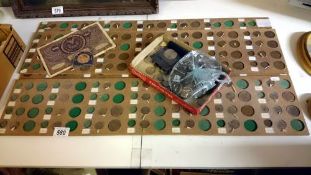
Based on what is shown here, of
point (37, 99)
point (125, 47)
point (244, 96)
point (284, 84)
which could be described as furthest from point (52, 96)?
point (284, 84)

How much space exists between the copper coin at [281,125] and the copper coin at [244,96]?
0.09 metres

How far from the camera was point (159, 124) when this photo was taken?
2.56 ft

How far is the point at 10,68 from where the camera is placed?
0.90m

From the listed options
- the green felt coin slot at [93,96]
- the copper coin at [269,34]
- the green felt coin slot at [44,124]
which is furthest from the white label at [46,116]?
the copper coin at [269,34]

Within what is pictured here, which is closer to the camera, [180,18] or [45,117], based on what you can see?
[45,117]

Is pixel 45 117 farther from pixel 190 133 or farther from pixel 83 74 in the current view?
pixel 190 133

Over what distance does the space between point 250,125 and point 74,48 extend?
56 centimetres

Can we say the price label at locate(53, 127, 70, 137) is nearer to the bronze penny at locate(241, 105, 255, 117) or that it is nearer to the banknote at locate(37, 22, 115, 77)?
the banknote at locate(37, 22, 115, 77)

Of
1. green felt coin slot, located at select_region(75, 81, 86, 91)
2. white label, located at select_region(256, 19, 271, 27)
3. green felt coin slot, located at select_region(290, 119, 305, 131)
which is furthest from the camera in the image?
white label, located at select_region(256, 19, 271, 27)

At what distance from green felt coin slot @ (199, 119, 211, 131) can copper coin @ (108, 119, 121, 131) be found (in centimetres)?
20

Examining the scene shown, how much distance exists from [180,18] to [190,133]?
0.44m

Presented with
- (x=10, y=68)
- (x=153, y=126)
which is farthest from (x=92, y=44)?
(x=153, y=126)

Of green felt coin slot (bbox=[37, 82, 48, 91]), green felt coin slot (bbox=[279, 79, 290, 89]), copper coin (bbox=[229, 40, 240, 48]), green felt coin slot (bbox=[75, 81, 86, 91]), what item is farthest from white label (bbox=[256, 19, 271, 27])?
green felt coin slot (bbox=[37, 82, 48, 91])

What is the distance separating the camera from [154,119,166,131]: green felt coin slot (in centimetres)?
77
